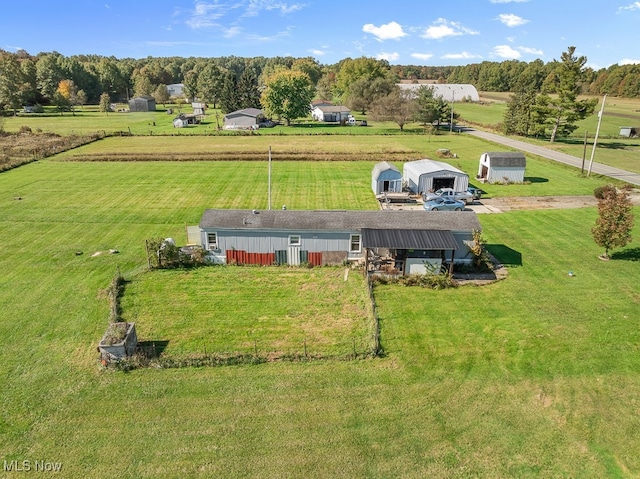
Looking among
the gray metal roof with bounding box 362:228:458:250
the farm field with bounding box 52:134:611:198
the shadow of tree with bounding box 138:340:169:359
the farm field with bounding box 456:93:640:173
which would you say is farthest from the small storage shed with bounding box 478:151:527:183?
the shadow of tree with bounding box 138:340:169:359

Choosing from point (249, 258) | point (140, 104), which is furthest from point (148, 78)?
point (249, 258)

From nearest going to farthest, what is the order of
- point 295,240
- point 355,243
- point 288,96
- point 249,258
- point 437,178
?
point 295,240 < point 355,243 < point 249,258 < point 437,178 < point 288,96

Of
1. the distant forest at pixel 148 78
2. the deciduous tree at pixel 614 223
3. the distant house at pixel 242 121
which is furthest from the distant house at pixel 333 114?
the deciduous tree at pixel 614 223

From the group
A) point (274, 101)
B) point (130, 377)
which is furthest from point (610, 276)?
point (274, 101)

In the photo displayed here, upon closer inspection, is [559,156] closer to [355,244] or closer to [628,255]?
[628,255]

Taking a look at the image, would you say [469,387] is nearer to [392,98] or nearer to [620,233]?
[620,233]

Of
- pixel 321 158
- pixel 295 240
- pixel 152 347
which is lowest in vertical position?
pixel 152 347

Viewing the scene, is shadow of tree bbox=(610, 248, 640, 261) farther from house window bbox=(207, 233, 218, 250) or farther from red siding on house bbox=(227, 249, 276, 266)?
house window bbox=(207, 233, 218, 250)
